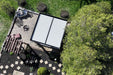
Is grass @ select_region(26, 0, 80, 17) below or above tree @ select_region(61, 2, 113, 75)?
above

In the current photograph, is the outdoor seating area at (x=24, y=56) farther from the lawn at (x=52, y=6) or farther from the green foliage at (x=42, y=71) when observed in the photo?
the lawn at (x=52, y=6)

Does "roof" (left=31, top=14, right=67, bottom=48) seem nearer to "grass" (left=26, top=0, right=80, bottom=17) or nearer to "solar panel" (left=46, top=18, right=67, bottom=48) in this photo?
"solar panel" (left=46, top=18, right=67, bottom=48)

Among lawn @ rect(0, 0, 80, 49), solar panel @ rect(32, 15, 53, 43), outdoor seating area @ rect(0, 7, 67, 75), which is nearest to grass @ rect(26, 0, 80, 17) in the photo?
lawn @ rect(0, 0, 80, 49)

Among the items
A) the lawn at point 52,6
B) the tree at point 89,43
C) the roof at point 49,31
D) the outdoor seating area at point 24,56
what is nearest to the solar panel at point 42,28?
the roof at point 49,31

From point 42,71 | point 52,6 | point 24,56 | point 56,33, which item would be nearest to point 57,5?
point 52,6

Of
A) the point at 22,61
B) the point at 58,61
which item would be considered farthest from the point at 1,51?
the point at 58,61

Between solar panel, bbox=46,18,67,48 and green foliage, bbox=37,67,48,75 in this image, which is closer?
solar panel, bbox=46,18,67,48

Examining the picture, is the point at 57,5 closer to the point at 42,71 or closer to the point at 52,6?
the point at 52,6
